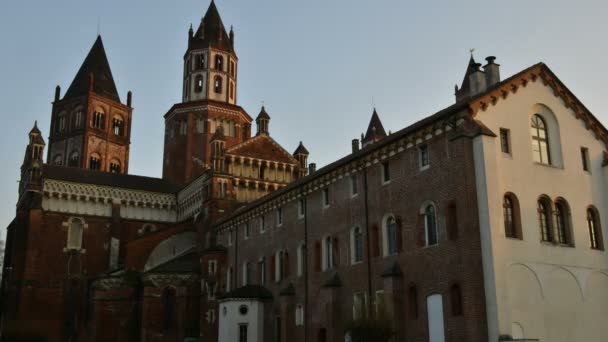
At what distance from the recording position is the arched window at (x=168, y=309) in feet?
159

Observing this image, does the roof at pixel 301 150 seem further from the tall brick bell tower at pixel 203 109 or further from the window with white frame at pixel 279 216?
the window with white frame at pixel 279 216

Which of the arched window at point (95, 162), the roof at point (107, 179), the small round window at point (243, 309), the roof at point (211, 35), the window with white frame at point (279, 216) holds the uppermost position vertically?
the roof at point (211, 35)

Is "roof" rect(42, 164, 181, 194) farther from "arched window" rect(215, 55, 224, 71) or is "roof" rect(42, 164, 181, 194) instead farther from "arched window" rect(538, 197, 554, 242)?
"arched window" rect(538, 197, 554, 242)

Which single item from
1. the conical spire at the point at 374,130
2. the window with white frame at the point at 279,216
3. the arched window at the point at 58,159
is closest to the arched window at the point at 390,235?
the window with white frame at the point at 279,216

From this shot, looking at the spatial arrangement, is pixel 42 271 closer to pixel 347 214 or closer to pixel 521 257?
pixel 347 214

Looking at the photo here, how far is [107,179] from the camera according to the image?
202 ft

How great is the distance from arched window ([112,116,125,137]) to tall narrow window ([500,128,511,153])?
2196 inches

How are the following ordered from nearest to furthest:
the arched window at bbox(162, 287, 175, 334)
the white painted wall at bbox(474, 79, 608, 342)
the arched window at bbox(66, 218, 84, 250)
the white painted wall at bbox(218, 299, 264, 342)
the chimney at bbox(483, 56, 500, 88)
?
1. the white painted wall at bbox(474, 79, 608, 342)
2. the chimney at bbox(483, 56, 500, 88)
3. the white painted wall at bbox(218, 299, 264, 342)
4. the arched window at bbox(162, 287, 175, 334)
5. the arched window at bbox(66, 218, 84, 250)

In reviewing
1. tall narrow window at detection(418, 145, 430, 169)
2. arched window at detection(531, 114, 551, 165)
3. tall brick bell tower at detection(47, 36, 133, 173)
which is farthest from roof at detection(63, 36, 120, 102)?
arched window at detection(531, 114, 551, 165)

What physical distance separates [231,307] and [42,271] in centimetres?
2162

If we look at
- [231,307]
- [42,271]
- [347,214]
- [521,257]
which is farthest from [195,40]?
[521,257]

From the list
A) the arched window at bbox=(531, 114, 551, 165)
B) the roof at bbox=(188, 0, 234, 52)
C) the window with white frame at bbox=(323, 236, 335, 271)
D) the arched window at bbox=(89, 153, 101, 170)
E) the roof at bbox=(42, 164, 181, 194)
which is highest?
the roof at bbox=(188, 0, 234, 52)

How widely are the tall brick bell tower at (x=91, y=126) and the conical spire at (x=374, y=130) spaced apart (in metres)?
28.2

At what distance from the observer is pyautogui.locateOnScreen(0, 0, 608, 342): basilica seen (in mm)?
26216
